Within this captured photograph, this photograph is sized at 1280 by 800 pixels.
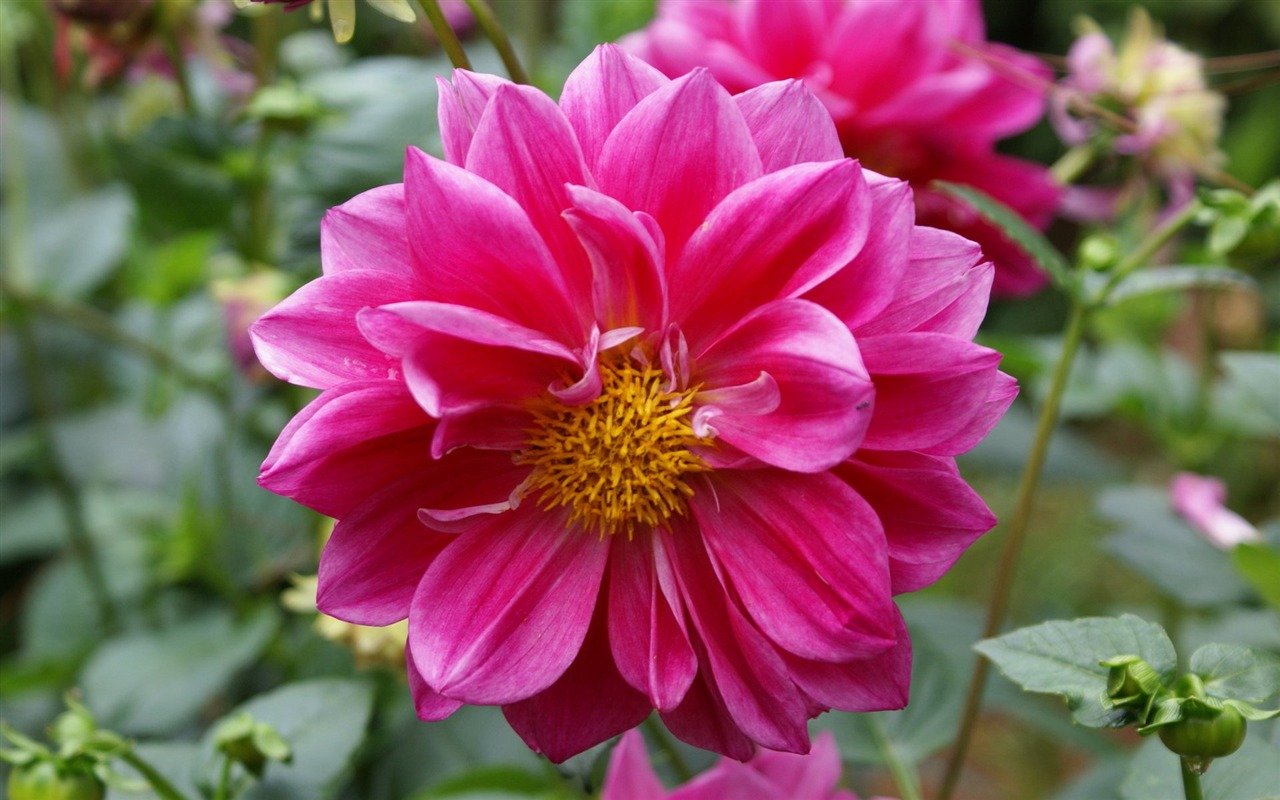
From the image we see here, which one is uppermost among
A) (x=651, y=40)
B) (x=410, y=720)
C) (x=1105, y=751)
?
(x=651, y=40)

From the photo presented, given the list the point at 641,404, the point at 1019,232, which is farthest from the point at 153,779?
the point at 1019,232

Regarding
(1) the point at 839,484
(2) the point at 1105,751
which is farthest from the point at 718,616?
(2) the point at 1105,751

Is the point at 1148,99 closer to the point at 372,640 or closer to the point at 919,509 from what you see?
the point at 919,509

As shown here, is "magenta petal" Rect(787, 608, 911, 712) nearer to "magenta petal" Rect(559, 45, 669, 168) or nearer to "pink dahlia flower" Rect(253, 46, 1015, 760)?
"pink dahlia flower" Rect(253, 46, 1015, 760)

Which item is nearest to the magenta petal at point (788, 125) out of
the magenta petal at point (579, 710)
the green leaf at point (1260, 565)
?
the magenta petal at point (579, 710)

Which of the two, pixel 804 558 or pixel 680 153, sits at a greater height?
pixel 680 153

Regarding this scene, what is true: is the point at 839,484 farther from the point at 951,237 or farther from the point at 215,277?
the point at 215,277

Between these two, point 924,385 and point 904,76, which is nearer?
point 924,385
